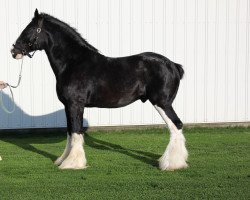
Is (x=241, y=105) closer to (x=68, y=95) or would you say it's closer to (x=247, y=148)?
(x=247, y=148)

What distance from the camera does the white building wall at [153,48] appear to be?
11.8m

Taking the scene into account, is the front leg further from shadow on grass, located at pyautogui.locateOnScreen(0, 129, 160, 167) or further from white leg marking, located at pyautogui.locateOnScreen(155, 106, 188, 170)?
white leg marking, located at pyautogui.locateOnScreen(155, 106, 188, 170)

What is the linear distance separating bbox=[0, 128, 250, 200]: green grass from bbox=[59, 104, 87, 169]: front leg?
138 millimetres

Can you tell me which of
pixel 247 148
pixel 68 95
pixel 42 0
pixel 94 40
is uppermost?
pixel 42 0

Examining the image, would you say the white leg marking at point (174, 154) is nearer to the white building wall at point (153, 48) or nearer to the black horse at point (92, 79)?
the black horse at point (92, 79)

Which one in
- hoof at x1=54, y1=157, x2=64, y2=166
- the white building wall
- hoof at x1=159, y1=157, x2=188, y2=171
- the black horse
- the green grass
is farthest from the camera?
the white building wall

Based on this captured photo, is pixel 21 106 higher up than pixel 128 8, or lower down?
lower down

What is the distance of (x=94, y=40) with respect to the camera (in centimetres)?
1209

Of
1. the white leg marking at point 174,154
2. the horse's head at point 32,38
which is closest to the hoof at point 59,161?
the white leg marking at point 174,154

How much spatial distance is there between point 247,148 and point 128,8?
414cm

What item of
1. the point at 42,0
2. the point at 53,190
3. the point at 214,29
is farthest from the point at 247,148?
the point at 42,0

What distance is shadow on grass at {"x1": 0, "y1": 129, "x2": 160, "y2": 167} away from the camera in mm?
9281

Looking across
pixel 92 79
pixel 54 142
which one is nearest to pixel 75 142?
pixel 92 79

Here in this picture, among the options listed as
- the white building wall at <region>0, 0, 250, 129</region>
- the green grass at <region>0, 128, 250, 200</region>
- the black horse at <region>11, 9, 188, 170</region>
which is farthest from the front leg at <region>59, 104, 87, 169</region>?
the white building wall at <region>0, 0, 250, 129</region>
